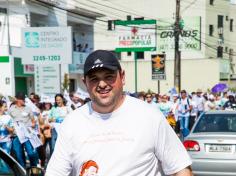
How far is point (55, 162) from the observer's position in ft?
9.62

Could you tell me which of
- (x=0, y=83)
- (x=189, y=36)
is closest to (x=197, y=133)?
(x=0, y=83)

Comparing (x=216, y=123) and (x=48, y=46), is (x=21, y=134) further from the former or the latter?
(x=48, y=46)

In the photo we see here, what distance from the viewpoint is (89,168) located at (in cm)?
281

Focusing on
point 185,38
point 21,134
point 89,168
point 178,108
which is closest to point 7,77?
point 178,108

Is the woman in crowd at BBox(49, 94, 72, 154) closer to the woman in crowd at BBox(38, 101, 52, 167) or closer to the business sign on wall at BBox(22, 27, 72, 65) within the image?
the woman in crowd at BBox(38, 101, 52, 167)

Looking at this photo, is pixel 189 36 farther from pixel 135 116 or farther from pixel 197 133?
pixel 135 116

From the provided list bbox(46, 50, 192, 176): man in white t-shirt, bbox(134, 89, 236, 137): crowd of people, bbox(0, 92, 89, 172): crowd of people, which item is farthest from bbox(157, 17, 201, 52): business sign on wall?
bbox(46, 50, 192, 176): man in white t-shirt

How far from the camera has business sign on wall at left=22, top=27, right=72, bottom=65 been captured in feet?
51.0

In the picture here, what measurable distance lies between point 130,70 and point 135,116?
52806 millimetres

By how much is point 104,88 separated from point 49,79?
13.2 meters

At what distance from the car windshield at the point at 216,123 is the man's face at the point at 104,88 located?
7198 millimetres

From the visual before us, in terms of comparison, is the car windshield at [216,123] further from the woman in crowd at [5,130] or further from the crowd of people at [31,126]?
the woman in crowd at [5,130]

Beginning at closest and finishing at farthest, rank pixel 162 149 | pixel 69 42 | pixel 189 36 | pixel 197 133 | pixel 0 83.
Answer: pixel 162 149 < pixel 197 133 < pixel 69 42 < pixel 0 83 < pixel 189 36

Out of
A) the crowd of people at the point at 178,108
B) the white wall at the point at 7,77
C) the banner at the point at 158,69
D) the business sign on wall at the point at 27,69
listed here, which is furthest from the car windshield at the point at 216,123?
the business sign on wall at the point at 27,69
